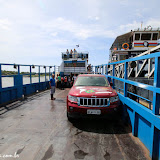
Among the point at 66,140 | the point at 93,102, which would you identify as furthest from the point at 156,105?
the point at 66,140

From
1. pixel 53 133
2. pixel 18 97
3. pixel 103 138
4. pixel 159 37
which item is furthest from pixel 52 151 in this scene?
pixel 159 37

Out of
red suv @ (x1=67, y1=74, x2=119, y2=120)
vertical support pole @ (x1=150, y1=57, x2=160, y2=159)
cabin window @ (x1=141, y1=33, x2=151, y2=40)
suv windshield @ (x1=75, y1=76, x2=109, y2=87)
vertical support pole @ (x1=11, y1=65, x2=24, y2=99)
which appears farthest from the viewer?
cabin window @ (x1=141, y1=33, x2=151, y2=40)

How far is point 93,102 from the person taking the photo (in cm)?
421

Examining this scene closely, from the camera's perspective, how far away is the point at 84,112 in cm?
413

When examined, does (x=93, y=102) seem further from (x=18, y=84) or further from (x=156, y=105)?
(x=18, y=84)

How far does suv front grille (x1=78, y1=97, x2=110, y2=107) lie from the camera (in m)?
4.19

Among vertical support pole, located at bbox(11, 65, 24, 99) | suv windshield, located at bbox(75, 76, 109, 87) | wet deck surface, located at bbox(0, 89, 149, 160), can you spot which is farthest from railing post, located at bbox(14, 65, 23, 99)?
suv windshield, located at bbox(75, 76, 109, 87)

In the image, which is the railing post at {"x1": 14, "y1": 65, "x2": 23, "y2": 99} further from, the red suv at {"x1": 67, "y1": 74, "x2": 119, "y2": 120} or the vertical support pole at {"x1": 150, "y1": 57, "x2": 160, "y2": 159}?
the vertical support pole at {"x1": 150, "y1": 57, "x2": 160, "y2": 159}

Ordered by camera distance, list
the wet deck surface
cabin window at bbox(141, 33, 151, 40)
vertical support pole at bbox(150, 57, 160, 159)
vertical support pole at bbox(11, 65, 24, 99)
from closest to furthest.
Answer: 1. vertical support pole at bbox(150, 57, 160, 159)
2. the wet deck surface
3. vertical support pole at bbox(11, 65, 24, 99)
4. cabin window at bbox(141, 33, 151, 40)

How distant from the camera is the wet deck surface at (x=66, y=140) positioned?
286 cm

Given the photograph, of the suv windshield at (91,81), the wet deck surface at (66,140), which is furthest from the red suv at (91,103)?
the suv windshield at (91,81)

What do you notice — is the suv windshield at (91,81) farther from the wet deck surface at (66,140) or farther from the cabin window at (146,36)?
the cabin window at (146,36)

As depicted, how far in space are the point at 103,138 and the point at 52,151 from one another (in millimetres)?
1400

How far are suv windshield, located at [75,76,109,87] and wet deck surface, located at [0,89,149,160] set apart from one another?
4.88 ft
